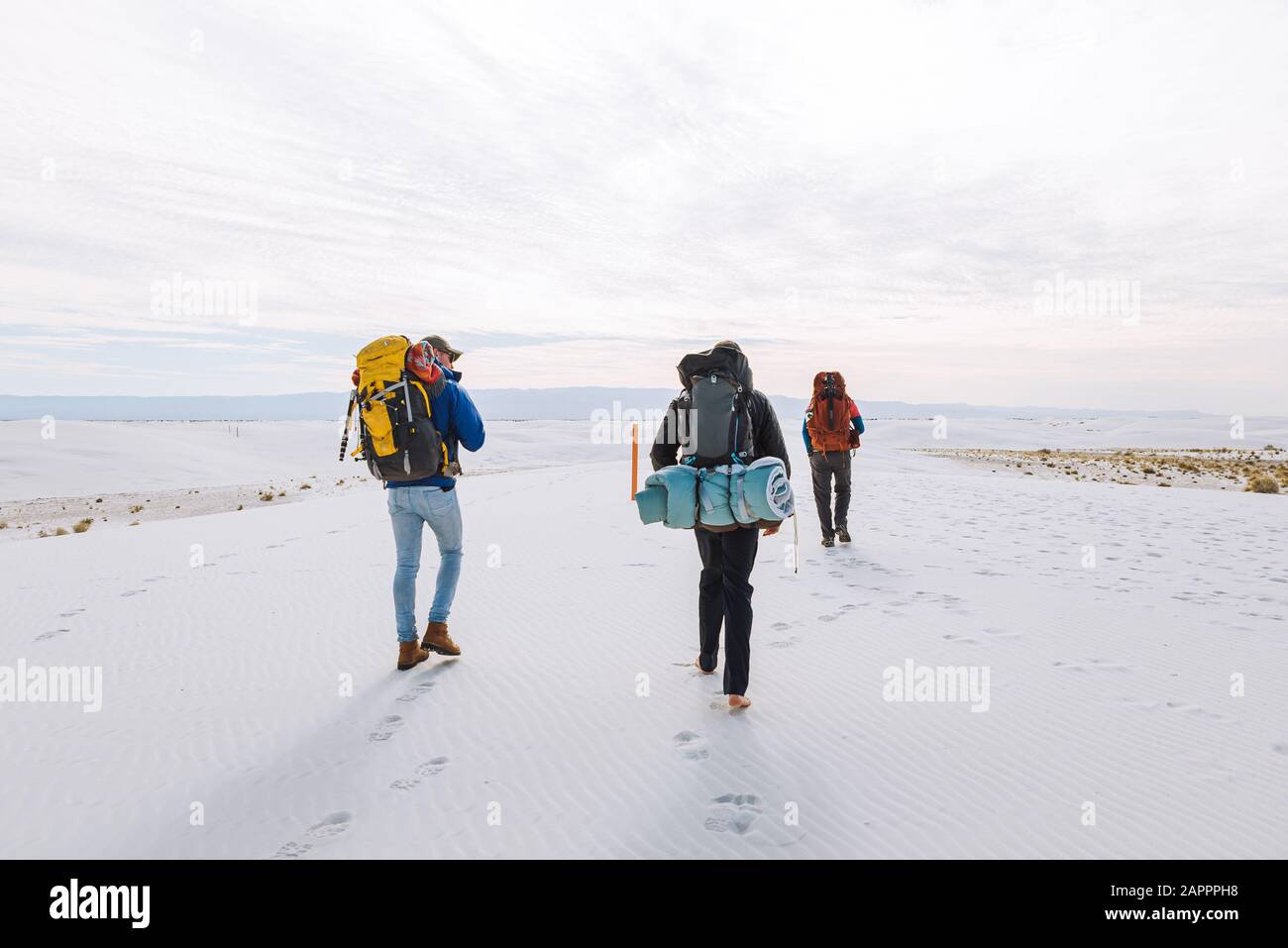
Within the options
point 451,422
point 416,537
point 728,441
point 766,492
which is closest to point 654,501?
point 728,441

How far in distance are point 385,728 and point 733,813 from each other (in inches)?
88.4

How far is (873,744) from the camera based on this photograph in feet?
13.2

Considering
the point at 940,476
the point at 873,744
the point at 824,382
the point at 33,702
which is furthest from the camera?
the point at 940,476

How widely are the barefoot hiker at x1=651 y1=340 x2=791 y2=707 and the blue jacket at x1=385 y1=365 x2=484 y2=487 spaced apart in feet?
4.63

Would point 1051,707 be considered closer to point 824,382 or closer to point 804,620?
point 804,620

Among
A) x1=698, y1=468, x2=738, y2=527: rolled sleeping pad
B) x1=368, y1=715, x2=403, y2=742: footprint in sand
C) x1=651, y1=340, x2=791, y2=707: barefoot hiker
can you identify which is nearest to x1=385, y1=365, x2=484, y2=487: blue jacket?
x1=651, y1=340, x2=791, y2=707: barefoot hiker

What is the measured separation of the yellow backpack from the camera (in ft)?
15.2

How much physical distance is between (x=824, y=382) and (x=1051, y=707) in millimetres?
5600

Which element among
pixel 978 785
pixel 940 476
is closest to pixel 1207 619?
pixel 978 785

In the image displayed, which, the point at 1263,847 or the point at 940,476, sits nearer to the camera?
the point at 1263,847

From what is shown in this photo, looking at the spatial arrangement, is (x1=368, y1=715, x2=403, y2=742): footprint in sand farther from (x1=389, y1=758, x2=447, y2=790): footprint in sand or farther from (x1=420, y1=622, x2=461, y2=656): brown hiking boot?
(x1=420, y1=622, x2=461, y2=656): brown hiking boot

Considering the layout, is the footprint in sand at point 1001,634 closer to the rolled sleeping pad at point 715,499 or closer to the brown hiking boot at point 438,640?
the rolled sleeping pad at point 715,499

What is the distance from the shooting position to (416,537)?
5059mm

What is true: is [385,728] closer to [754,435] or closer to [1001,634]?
[754,435]
